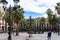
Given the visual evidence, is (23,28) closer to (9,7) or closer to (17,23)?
(17,23)

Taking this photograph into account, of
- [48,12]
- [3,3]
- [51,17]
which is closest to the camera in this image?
[3,3]

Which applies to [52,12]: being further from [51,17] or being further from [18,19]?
[18,19]

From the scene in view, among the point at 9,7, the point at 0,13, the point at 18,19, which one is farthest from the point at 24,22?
the point at 9,7

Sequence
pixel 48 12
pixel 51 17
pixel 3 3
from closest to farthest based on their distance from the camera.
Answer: pixel 3 3 < pixel 48 12 < pixel 51 17

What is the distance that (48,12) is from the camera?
38.1m

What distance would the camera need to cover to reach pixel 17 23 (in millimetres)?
42406

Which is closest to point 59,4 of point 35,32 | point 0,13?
point 35,32

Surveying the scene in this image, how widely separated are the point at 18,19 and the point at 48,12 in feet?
20.9

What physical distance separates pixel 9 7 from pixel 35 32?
25185 millimetres

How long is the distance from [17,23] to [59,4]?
7377mm

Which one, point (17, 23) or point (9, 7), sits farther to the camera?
point (17, 23)

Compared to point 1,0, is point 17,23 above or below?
below

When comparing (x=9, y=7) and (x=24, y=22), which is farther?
(x=24, y=22)

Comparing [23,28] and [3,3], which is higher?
[3,3]
